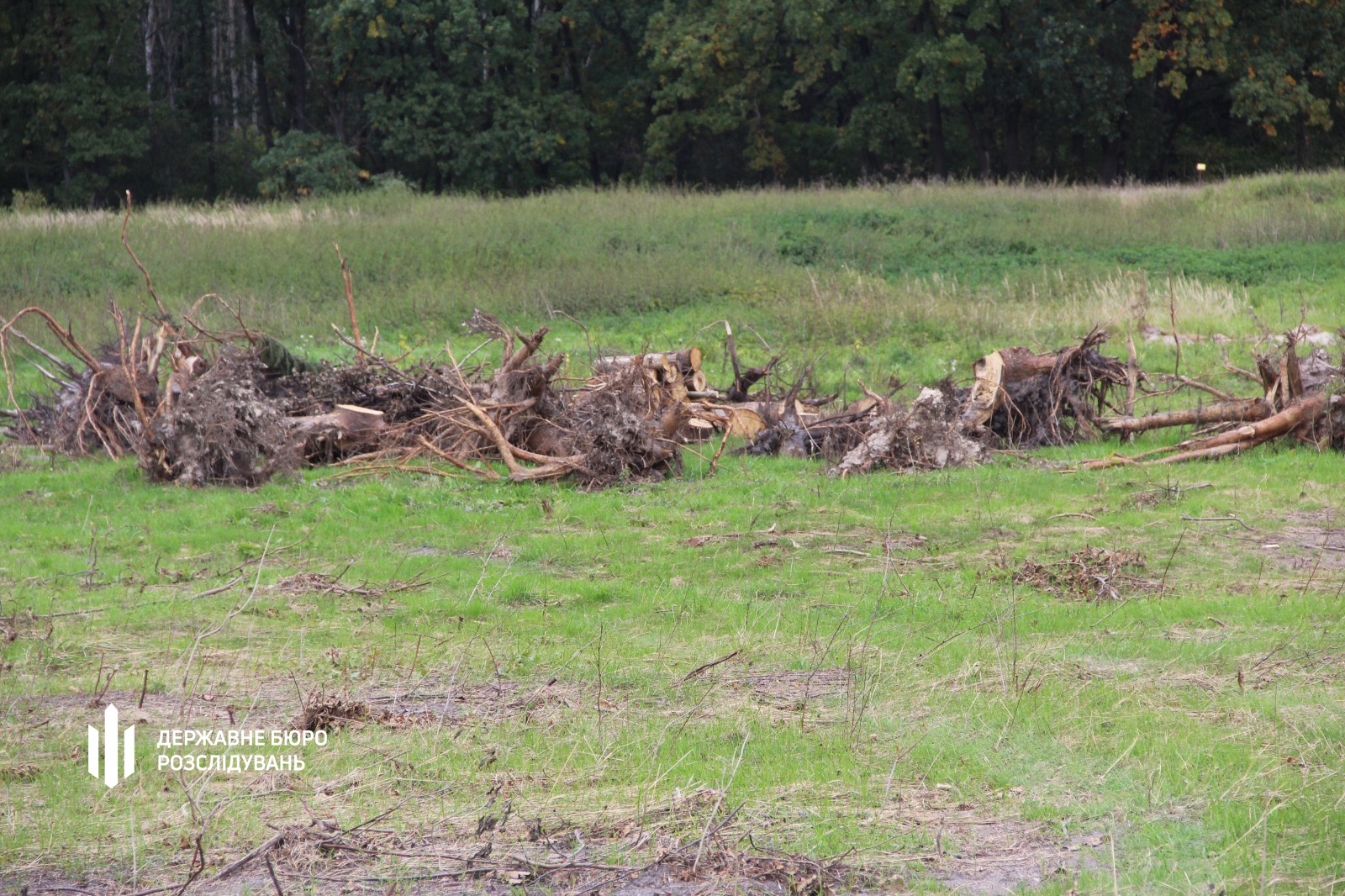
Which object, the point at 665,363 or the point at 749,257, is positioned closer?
the point at 665,363

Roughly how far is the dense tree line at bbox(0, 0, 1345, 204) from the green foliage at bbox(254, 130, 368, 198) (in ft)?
0.30

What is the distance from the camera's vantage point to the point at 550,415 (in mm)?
11461

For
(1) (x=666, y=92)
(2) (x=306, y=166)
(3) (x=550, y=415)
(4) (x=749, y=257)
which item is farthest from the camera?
(1) (x=666, y=92)

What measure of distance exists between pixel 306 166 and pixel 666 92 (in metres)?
12.9

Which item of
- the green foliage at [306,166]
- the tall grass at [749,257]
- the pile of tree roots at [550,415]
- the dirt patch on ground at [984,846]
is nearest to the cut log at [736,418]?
the pile of tree roots at [550,415]

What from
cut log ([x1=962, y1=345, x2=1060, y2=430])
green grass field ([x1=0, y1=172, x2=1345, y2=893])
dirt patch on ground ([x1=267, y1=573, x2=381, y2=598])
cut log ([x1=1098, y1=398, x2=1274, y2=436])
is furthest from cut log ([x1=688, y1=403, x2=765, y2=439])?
dirt patch on ground ([x1=267, y1=573, x2=381, y2=598])

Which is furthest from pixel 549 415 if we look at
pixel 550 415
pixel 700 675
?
pixel 700 675

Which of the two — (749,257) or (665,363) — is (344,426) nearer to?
(665,363)

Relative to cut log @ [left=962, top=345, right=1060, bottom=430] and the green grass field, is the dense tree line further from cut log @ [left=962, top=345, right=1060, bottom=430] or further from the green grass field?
the green grass field

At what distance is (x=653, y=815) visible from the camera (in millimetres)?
4391

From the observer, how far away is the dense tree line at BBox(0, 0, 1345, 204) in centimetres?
4081

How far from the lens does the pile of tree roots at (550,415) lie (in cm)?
1082

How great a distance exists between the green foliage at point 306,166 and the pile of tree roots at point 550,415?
29.0 m

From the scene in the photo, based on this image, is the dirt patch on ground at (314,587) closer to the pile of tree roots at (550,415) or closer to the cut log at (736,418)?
the pile of tree roots at (550,415)
